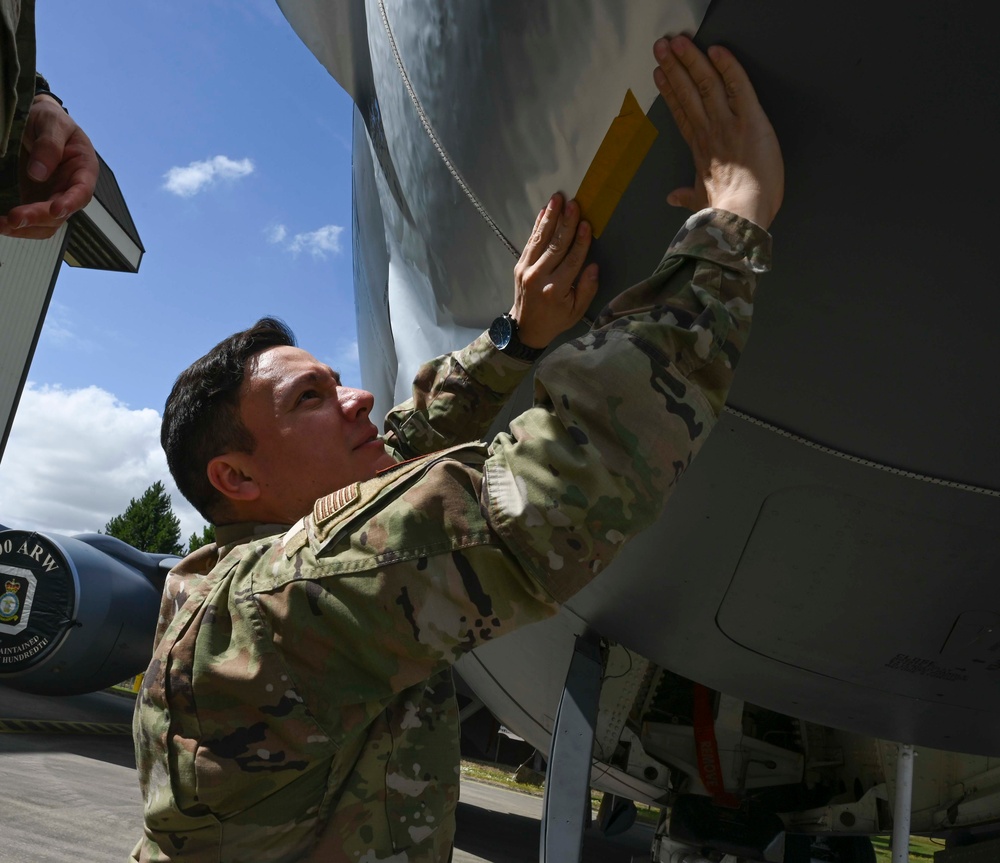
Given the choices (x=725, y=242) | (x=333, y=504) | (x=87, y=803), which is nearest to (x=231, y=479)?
(x=333, y=504)

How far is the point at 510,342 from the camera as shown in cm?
155

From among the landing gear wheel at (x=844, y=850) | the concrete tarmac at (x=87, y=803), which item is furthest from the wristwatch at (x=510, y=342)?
the landing gear wheel at (x=844, y=850)

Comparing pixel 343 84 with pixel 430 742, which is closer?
pixel 430 742

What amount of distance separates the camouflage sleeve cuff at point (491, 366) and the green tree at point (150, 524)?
136ft

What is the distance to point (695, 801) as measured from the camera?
9.47 feet

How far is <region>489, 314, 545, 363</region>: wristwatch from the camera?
153 cm

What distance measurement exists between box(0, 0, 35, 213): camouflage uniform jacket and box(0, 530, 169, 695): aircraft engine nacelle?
6579mm

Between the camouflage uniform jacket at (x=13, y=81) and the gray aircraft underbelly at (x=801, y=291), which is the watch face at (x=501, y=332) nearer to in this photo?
the gray aircraft underbelly at (x=801, y=291)

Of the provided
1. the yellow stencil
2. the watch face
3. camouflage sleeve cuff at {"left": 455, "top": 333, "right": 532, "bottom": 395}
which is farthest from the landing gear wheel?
the yellow stencil

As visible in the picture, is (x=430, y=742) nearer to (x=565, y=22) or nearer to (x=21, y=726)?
(x=565, y=22)

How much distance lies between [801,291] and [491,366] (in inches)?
24.3

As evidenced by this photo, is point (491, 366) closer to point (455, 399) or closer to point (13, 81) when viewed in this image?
point (455, 399)

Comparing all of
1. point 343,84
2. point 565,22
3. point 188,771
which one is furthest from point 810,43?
point 343,84

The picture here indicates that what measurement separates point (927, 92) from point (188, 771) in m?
Answer: 1.20
